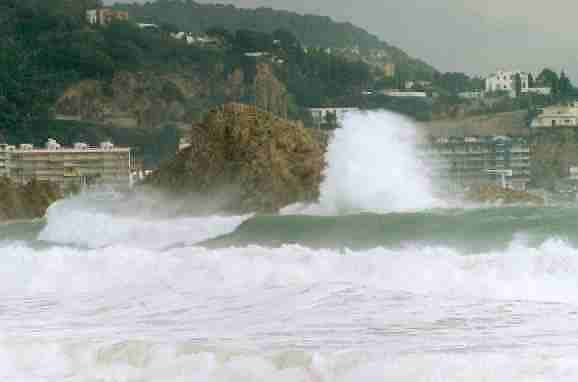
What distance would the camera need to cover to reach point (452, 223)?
2178cm

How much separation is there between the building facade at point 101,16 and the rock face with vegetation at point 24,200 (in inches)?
2167

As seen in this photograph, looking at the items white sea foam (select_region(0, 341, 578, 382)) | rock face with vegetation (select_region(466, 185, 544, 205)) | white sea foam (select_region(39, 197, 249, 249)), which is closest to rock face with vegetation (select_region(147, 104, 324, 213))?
white sea foam (select_region(39, 197, 249, 249))

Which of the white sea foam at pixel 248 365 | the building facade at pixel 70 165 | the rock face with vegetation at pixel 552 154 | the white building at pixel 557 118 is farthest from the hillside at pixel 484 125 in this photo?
the white sea foam at pixel 248 365

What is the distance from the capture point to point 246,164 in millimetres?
32562

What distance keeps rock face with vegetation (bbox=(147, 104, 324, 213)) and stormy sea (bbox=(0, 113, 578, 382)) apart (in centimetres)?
426

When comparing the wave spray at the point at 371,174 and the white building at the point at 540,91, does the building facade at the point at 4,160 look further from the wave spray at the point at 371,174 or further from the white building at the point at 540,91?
the wave spray at the point at 371,174

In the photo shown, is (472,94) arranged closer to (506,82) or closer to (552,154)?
(506,82)

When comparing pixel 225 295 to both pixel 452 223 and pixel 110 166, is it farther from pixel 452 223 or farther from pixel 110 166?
pixel 110 166

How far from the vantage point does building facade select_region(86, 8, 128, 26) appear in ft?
340

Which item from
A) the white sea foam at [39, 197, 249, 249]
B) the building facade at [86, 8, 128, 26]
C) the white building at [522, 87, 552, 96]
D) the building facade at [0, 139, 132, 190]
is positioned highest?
the building facade at [86, 8, 128, 26]

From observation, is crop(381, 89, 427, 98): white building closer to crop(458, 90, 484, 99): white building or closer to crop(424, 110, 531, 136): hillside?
crop(458, 90, 484, 99): white building

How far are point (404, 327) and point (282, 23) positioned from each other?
353 ft

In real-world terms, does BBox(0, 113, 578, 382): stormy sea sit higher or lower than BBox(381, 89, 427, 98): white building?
lower

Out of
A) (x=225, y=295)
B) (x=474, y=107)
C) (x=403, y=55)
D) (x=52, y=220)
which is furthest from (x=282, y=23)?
(x=225, y=295)
